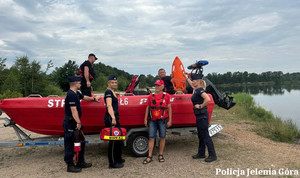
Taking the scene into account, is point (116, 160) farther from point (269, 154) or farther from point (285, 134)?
point (285, 134)

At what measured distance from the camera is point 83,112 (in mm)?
4867

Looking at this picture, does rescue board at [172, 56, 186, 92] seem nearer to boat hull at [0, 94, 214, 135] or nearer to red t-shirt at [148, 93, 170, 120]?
boat hull at [0, 94, 214, 135]

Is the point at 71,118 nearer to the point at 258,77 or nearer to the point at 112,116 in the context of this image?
the point at 112,116

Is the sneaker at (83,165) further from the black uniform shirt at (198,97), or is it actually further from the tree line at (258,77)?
the tree line at (258,77)

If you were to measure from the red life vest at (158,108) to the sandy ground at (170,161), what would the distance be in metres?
1.00

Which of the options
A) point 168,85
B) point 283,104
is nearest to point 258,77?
point 283,104

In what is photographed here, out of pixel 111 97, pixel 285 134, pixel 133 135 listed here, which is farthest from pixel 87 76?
pixel 285 134

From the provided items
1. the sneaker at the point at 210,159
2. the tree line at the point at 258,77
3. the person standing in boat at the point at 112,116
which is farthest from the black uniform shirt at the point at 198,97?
the tree line at the point at 258,77

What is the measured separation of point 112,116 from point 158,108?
99 centimetres

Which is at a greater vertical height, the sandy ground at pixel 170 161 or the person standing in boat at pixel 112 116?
the person standing in boat at pixel 112 116

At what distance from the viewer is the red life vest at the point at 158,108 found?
4.51m

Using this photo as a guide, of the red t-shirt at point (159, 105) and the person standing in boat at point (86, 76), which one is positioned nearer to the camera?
the red t-shirt at point (159, 105)

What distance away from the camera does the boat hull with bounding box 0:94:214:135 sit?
467cm

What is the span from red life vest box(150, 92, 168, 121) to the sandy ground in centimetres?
100
